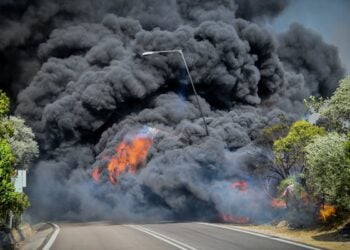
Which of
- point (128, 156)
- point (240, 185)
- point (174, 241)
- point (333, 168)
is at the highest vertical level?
point (128, 156)

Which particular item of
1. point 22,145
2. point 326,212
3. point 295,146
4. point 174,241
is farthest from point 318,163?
point 22,145

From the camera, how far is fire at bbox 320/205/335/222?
73.8ft

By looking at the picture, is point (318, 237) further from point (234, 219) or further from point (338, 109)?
point (234, 219)

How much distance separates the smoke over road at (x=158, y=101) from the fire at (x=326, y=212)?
8032mm

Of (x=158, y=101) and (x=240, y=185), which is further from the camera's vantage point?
(x=158, y=101)

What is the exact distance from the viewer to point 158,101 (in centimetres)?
5188

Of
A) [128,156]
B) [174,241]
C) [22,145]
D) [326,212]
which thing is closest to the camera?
[174,241]

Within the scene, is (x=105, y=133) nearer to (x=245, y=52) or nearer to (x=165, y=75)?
(x=165, y=75)

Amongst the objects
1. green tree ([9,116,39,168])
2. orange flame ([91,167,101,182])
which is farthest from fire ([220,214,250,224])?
green tree ([9,116,39,168])

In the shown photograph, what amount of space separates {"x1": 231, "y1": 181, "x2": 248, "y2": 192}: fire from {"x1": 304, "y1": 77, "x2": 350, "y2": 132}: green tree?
9.61 meters

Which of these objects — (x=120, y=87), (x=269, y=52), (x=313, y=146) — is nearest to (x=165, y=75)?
(x=120, y=87)

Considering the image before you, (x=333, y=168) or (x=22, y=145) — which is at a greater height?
(x=22, y=145)

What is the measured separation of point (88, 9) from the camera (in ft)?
222

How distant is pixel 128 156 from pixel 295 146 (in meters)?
22.9
